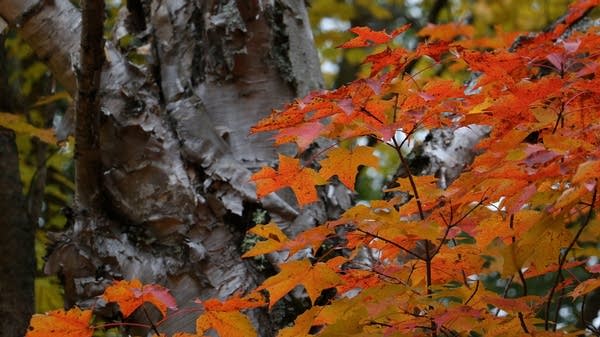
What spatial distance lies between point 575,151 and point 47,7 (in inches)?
54.8

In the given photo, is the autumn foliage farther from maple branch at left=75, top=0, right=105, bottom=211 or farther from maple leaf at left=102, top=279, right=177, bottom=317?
maple branch at left=75, top=0, right=105, bottom=211

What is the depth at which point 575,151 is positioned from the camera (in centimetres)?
93

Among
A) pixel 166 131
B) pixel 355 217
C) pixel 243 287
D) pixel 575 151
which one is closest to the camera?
pixel 575 151

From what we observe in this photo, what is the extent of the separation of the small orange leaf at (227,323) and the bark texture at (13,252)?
87 cm

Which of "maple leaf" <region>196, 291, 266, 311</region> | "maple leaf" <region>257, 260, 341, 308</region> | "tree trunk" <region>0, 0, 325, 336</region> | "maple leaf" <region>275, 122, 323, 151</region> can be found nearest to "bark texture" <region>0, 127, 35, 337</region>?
"tree trunk" <region>0, 0, 325, 336</region>

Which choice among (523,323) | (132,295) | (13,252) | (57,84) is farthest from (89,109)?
(57,84)

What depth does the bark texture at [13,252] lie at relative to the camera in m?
1.86

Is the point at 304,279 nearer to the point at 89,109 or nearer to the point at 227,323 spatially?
the point at 227,323

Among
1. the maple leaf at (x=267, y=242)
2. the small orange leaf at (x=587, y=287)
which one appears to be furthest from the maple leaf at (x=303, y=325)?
the small orange leaf at (x=587, y=287)

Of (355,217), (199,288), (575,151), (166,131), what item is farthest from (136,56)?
(575,151)

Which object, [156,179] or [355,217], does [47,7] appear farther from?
[355,217]

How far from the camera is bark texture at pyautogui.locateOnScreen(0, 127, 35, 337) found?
1855 mm

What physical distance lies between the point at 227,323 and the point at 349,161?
34 centimetres

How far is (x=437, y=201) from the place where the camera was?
1.18 metres
